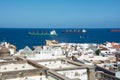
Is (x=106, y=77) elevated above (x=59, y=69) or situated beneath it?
situated beneath

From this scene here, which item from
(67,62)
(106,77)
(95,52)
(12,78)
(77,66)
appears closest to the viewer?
(12,78)

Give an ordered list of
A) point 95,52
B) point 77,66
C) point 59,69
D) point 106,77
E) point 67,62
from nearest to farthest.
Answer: point 59,69 → point 77,66 → point 67,62 → point 106,77 → point 95,52

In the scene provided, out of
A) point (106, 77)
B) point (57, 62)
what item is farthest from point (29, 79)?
point (106, 77)

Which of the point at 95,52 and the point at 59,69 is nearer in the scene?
the point at 59,69

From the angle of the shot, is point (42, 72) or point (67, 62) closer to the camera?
point (42, 72)

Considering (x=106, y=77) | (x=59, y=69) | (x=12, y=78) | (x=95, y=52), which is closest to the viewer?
(x=12, y=78)

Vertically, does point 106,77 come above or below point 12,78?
below

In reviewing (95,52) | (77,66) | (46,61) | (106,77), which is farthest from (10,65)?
(95,52)

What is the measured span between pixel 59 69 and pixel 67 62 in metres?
4.05

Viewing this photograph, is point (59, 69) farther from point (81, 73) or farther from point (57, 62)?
point (57, 62)

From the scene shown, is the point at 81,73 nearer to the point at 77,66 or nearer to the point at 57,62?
the point at 77,66

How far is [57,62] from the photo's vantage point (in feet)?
91.0

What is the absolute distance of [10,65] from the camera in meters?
25.1

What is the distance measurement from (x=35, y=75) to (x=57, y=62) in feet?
20.7
